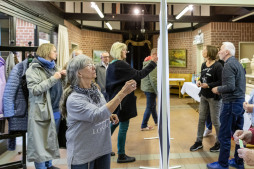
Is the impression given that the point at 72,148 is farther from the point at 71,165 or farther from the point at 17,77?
the point at 17,77

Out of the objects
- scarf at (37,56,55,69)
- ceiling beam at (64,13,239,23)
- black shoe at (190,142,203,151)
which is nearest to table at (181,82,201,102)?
black shoe at (190,142,203,151)

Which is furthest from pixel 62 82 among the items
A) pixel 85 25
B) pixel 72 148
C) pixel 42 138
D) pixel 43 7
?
pixel 85 25

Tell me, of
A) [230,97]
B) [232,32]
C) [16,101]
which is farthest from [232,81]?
[232,32]

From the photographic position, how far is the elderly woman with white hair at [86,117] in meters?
1.61

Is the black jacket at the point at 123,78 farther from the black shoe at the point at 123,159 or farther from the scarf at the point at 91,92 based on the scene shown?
the scarf at the point at 91,92

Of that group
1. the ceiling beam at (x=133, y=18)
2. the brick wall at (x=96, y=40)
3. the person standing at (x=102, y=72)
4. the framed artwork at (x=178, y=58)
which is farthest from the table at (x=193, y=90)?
the brick wall at (x=96, y=40)

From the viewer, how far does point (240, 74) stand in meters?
2.90

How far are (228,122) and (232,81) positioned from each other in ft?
1.71

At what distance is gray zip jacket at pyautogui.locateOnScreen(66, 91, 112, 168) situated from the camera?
1.60m

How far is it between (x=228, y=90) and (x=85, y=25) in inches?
347

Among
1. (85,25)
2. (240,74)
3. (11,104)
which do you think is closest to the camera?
(11,104)

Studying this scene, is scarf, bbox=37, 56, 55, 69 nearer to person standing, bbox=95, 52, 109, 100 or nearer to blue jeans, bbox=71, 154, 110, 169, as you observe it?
blue jeans, bbox=71, 154, 110, 169

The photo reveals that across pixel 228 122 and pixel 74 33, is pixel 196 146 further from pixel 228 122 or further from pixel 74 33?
pixel 74 33

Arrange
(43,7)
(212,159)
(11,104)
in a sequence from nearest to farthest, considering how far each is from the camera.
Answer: (11,104) < (212,159) < (43,7)
